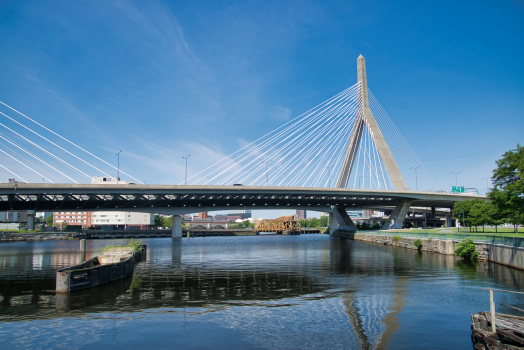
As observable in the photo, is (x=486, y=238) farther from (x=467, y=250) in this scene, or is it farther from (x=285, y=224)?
(x=285, y=224)

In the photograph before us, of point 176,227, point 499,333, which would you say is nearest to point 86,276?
point 499,333

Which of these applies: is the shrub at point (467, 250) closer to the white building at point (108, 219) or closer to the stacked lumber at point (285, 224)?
the stacked lumber at point (285, 224)

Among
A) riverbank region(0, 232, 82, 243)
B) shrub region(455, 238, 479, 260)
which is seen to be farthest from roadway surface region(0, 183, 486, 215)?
shrub region(455, 238, 479, 260)

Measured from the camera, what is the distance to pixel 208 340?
1123cm

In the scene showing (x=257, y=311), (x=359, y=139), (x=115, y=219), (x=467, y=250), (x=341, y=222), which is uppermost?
(x=359, y=139)

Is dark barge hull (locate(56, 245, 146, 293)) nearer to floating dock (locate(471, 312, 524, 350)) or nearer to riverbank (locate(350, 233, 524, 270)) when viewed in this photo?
floating dock (locate(471, 312, 524, 350))

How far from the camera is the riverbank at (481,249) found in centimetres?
2581

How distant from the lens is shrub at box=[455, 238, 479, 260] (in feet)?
107

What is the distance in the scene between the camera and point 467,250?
33.4m

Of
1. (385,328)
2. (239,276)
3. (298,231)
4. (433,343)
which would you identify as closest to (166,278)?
(239,276)

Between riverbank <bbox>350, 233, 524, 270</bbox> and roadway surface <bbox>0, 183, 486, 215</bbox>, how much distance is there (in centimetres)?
1803

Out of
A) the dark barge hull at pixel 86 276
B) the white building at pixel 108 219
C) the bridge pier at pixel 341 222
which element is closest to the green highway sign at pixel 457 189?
the bridge pier at pixel 341 222

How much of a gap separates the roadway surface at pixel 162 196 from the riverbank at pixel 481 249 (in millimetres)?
18029

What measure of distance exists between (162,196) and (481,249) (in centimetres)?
5961
